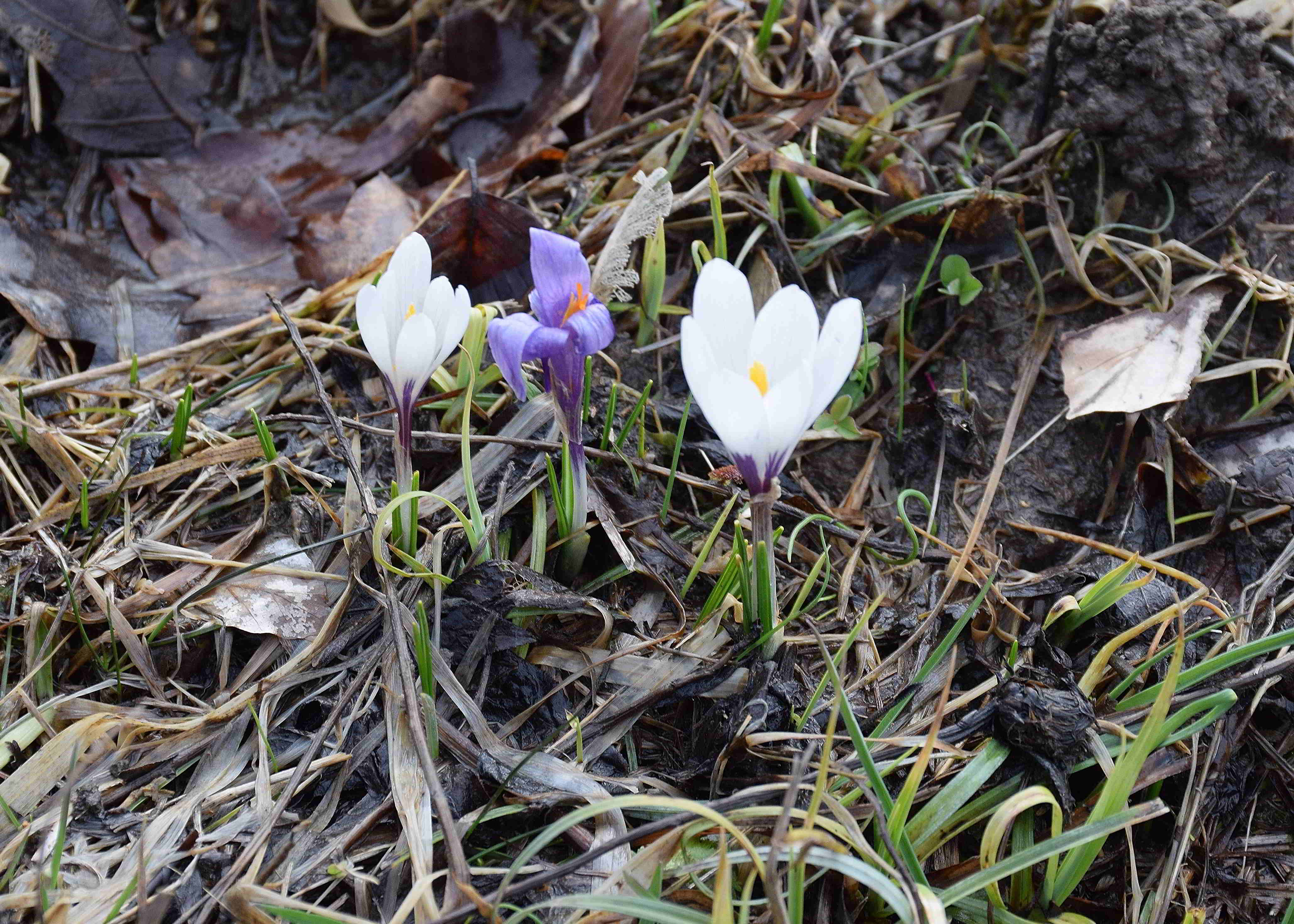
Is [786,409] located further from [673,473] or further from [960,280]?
[960,280]

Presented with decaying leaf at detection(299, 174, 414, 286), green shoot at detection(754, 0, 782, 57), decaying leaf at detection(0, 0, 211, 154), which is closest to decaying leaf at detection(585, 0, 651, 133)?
green shoot at detection(754, 0, 782, 57)

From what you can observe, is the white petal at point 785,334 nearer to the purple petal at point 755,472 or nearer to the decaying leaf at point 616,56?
the purple petal at point 755,472

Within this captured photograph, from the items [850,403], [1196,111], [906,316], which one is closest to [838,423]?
[850,403]

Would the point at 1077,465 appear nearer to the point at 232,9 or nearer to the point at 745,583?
the point at 745,583

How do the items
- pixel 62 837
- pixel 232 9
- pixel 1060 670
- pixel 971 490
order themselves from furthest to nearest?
pixel 232 9 < pixel 971 490 < pixel 1060 670 < pixel 62 837

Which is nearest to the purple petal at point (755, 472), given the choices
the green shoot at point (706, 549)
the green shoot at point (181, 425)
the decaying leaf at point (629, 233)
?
the green shoot at point (706, 549)

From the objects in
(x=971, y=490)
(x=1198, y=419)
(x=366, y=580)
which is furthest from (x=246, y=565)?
(x=1198, y=419)
